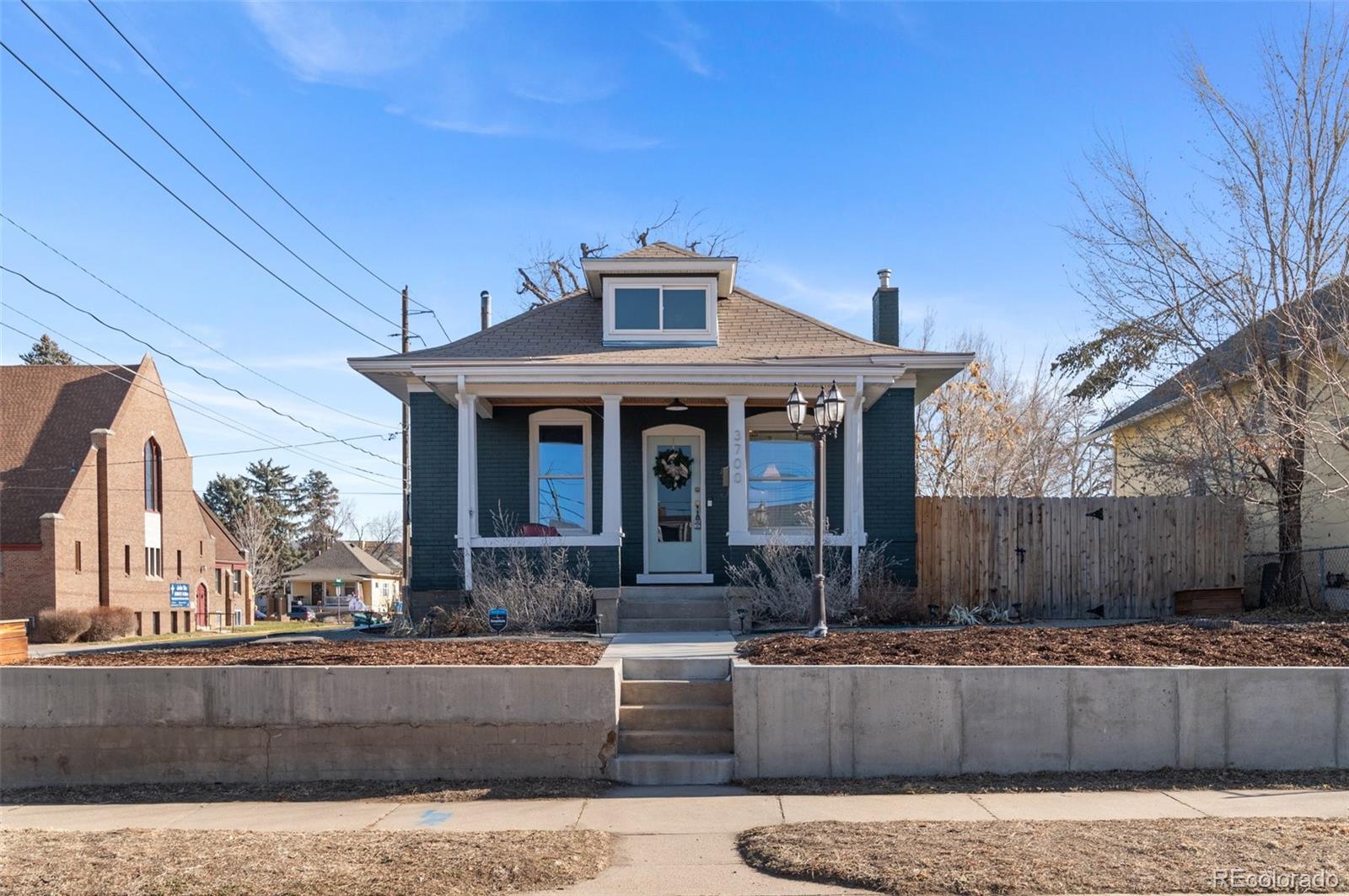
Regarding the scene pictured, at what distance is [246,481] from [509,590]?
71745 millimetres

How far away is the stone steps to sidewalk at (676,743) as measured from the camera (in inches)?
336

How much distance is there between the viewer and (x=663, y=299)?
53.5 feet

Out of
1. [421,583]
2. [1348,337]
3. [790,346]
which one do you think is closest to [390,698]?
[421,583]

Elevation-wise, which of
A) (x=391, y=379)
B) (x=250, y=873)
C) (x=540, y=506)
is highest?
(x=391, y=379)

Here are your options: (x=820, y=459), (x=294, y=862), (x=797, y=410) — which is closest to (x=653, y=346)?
(x=797, y=410)

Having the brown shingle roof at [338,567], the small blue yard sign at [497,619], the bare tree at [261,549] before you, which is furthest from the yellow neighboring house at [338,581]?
the small blue yard sign at [497,619]

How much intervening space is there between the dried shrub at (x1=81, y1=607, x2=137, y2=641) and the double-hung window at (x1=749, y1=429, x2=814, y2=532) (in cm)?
2220

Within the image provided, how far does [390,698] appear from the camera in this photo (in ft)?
27.6

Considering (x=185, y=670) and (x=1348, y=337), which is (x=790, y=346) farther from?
(x=185, y=670)

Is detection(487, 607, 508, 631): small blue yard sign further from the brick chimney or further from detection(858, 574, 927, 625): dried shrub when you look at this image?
the brick chimney

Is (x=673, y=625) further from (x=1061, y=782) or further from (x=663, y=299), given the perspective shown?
(x=1061, y=782)

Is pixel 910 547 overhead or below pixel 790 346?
below

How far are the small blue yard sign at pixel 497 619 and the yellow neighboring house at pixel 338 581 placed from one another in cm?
5061

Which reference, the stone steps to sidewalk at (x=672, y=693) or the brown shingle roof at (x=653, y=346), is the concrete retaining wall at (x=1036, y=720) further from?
the brown shingle roof at (x=653, y=346)
